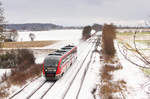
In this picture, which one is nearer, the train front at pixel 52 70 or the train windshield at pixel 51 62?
the train front at pixel 52 70


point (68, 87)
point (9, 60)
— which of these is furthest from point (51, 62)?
point (9, 60)

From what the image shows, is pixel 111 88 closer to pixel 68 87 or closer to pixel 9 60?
pixel 68 87

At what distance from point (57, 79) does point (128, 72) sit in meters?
11.3

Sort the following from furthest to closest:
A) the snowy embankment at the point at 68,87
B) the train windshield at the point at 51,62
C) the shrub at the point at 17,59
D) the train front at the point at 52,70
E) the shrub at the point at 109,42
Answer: the shrub at the point at 109,42 < the shrub at the point at 17,59 < the train windshield at the point at 51,62 < the train front at the point at 52,70 < the snowy embankment at the point at 68,87

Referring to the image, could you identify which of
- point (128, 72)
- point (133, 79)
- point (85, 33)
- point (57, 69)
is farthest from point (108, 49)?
point (85, 33)

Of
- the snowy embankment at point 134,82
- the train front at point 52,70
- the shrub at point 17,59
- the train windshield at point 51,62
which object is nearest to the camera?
Result: the snowy embankment at point 134,82

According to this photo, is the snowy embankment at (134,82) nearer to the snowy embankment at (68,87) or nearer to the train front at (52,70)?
the snowy embankment at (68,87)

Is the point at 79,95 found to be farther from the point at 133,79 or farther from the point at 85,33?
the point at 85,33

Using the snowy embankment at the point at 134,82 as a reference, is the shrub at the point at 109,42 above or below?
above

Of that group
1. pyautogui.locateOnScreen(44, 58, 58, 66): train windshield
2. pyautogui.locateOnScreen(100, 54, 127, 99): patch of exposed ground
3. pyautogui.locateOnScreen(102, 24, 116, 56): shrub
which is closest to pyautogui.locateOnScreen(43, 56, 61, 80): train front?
pyautogui.locateOnScreen(44, 58, 58, 66): train windshield

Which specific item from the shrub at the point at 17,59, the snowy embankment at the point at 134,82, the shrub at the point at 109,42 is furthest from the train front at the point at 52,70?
the shrub at the point at 109,42

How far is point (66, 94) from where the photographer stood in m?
17.8

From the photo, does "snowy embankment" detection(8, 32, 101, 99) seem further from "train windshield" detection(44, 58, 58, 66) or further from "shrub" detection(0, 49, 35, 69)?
"shrub" detection(0, 49, 35, 69)

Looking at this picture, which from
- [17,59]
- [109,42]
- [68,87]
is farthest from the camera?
[109,42]
